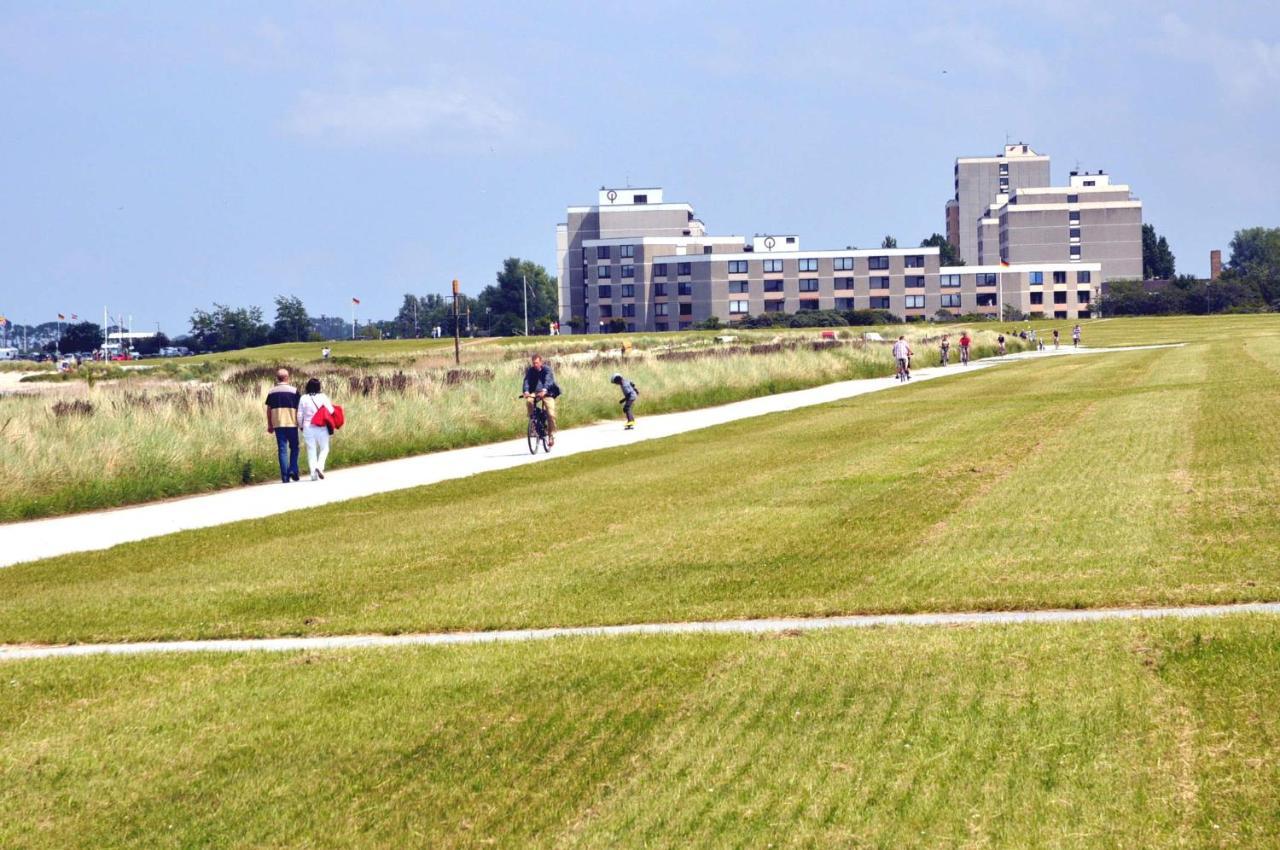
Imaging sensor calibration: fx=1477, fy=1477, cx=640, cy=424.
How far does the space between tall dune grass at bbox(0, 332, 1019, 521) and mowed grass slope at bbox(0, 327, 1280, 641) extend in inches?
199

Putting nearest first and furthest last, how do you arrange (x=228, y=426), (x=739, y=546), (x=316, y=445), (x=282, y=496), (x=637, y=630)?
1. (x=637, y=630)
2. (x=739, y=546)
3. (x=282, y=496)
4. (x=316, y=445)
5. (x=228, y=426)

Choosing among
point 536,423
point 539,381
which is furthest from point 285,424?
point 539,381

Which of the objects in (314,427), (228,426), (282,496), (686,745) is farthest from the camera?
(228,426)

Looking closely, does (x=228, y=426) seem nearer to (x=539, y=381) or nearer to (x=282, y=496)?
(x=282, y=496)

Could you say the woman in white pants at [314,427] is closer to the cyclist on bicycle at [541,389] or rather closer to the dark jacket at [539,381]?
the cyclist on bicycle at [541,389]

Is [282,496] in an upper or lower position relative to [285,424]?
lower

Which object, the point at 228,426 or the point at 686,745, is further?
the point at 228,426

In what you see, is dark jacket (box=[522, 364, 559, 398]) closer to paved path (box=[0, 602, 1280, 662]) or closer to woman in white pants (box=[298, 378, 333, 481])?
→ woman in white pants (box=[298, 378, 333, 481])

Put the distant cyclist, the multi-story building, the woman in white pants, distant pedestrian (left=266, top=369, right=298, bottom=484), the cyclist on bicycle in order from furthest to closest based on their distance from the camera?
1. the multi-story building
2. the distant cyclist
3. the cyclist on bicycle
4. the woman in white pants
5. distant pedestrian (left=266, top=369, right=298, bottom=484)

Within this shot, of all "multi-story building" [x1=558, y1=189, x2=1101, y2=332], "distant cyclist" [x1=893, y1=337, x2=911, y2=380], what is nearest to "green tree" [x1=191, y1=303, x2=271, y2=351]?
"multi-story building" [x1=558, y1=189, x2=1101, y2=332]

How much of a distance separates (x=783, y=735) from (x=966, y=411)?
25.9m

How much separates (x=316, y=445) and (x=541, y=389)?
16.1 ft

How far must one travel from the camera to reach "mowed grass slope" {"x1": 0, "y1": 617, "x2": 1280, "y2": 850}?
6.28 meters

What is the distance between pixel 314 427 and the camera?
24844 mm
